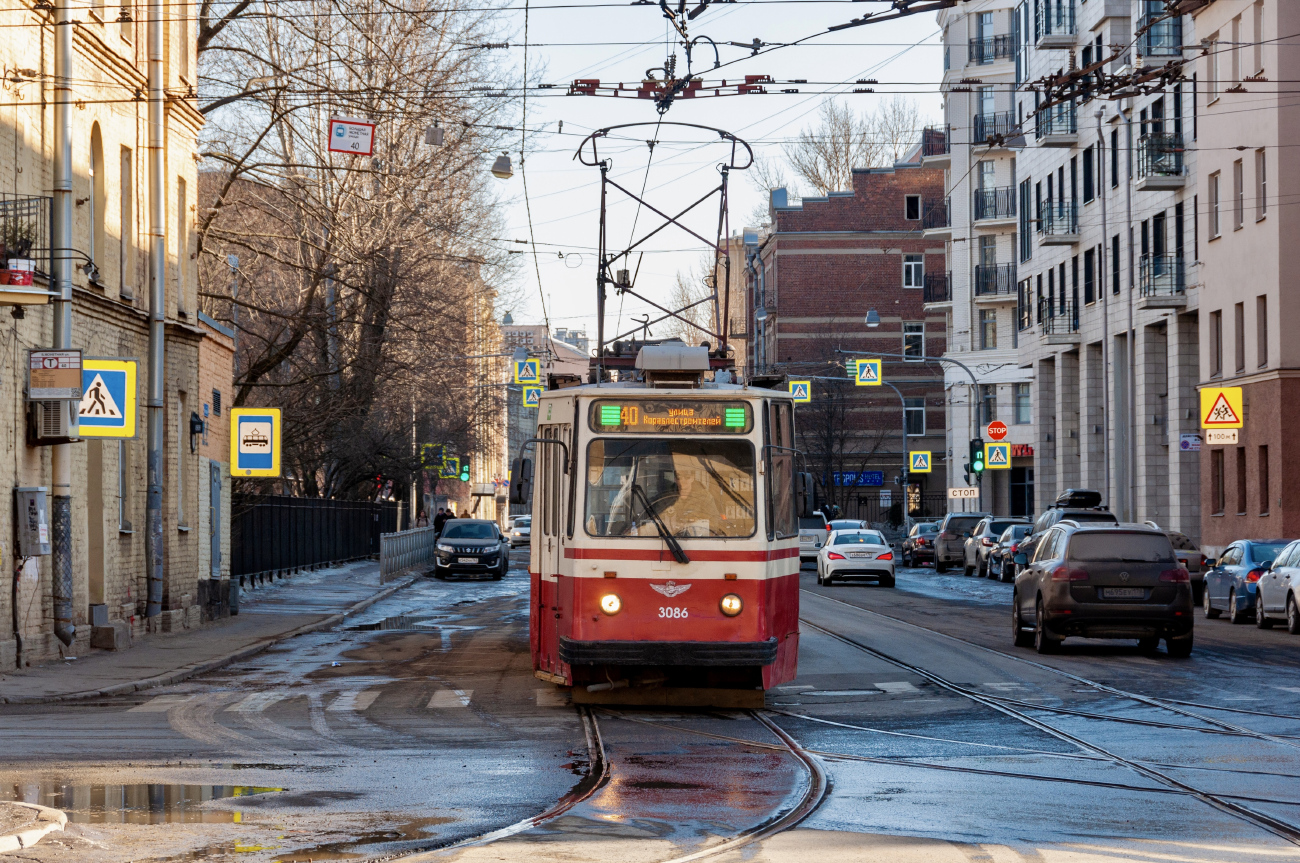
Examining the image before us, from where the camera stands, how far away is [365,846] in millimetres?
8305

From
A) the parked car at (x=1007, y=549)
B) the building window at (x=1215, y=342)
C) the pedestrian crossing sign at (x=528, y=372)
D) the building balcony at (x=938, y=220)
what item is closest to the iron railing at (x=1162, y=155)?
the building window at (x=1215, y=342)

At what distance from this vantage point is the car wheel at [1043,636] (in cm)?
2130

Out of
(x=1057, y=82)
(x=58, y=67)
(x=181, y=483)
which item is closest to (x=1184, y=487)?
(x=1057, y=82)

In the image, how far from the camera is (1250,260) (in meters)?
41.8

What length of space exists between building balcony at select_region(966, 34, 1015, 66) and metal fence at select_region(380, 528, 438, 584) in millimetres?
28903

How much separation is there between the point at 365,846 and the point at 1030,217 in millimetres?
57273

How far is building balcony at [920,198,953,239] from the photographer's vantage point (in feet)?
243

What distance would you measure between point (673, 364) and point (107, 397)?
25.5ft

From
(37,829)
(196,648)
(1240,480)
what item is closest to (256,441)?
(196,648)

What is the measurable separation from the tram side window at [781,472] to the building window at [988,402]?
5498cm

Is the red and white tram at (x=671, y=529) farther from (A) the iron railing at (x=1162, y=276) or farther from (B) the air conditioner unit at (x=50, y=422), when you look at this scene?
(A) the iron railing at (x=1162, y=276)

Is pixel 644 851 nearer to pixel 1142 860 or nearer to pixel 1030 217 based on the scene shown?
pixel 1142 860

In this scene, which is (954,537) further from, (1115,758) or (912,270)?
(1115,758)

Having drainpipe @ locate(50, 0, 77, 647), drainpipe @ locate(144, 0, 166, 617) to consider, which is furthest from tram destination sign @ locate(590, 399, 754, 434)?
drainpipe @ locate(144, 0, 166, 617)
